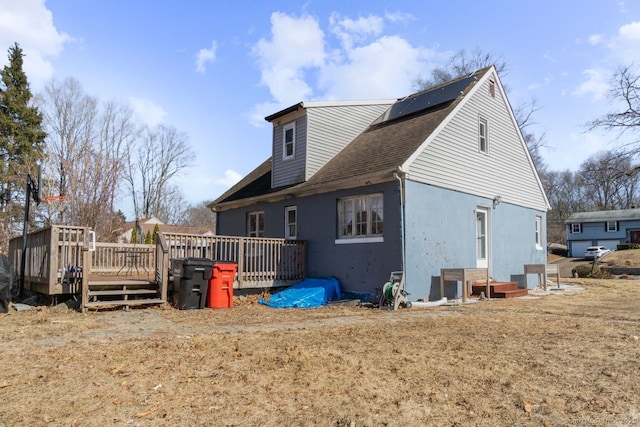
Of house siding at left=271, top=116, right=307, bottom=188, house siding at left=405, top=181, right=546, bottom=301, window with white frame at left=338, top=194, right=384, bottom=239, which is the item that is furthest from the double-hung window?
house siding at left=271, top=116, right=307, bottom=188

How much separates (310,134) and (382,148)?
253 cm

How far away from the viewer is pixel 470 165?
13688 millimetres

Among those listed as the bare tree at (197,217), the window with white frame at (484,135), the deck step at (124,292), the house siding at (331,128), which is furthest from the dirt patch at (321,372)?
the bare tree at (197,217)

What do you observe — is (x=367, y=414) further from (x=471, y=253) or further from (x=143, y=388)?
(x=471, y=253)

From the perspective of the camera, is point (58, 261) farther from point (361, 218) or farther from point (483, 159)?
point (483, 159)

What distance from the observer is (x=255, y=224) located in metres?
16.4

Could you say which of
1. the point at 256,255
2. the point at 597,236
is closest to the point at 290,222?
the point at 256,255

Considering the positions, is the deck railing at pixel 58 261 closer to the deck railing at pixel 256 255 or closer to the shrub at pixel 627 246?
the deck railing at pixel 256 255

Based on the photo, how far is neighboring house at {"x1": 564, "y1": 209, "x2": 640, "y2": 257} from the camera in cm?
4875

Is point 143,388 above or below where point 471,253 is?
below

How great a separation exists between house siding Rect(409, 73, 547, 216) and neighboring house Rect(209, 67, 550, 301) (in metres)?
0.04

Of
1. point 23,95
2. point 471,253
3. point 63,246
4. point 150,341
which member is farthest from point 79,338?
point 23,95

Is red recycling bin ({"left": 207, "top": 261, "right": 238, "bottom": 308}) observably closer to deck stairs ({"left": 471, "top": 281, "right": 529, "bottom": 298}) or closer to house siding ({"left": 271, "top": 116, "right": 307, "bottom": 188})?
house siding ({"left": 271, "top": 116, "right": 307, "bottom": 188})

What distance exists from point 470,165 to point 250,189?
801cm
